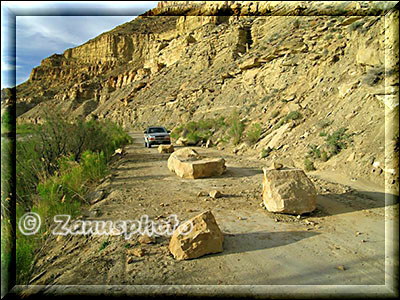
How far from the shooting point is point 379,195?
538cm

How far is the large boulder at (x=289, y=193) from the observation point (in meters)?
4.45

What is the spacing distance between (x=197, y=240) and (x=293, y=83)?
14855 millimetres

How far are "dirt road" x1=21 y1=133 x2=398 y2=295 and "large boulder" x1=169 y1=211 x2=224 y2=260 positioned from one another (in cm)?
9

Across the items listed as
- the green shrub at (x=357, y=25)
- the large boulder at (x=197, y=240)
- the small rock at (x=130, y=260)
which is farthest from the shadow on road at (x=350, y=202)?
the green shrub at (x=357, y=25)

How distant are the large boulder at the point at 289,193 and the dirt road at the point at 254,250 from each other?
168 millimetres

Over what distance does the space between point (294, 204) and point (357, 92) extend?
7142 mm

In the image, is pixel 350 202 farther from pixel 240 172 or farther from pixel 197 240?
pixel 240 172

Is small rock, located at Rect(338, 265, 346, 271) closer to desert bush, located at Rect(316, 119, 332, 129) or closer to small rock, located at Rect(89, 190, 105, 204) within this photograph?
small rock, located at Rect(89, 190, 105, 204)

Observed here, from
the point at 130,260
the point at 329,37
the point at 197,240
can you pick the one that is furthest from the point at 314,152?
the point at 329,37

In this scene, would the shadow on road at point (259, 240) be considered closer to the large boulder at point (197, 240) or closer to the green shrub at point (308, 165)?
the large boulder at point (197, 240)

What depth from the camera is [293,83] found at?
15875mm

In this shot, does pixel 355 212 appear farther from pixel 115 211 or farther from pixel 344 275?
pixel 115 211

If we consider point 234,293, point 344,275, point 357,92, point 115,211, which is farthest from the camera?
point 357,92

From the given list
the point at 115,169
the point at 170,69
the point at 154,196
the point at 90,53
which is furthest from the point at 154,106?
the point at 90,53
